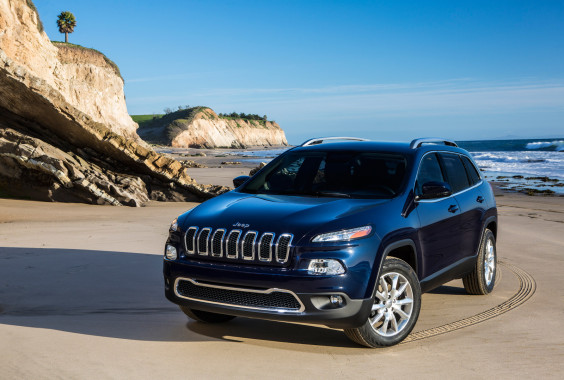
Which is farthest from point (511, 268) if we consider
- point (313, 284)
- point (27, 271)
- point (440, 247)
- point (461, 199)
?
point (27, 271)

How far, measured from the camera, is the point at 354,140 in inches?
289

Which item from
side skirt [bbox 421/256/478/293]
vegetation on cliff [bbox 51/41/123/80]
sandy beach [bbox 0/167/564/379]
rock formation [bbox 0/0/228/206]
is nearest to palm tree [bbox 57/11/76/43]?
vegetation on cliff [bbox 51/41/123/80]

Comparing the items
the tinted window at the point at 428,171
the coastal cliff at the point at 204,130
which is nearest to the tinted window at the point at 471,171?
the tinted window at the point at 428,171

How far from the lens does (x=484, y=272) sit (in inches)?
287

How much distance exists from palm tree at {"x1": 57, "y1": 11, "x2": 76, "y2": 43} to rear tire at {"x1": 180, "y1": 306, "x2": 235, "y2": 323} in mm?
76827

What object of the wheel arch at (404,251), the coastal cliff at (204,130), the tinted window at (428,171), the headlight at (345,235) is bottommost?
the wheel arch at (404,251)

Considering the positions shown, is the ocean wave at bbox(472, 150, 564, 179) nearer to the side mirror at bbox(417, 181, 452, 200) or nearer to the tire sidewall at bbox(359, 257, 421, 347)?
the side mirror at bbox(417, 181, 452, 200)

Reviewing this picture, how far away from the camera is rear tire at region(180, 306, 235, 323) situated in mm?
5672

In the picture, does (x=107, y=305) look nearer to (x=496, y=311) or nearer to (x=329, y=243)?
(x=329, y=243)

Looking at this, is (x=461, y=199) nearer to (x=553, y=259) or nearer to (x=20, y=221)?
(x=553, y=259)

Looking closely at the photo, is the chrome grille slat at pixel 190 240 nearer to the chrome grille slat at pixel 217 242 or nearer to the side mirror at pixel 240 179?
the chrome grille slat at pixel 217 242

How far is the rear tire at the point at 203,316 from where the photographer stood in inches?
223

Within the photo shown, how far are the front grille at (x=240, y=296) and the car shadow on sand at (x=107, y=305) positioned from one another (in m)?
0.51

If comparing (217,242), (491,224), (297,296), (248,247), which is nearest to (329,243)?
(297,296)
